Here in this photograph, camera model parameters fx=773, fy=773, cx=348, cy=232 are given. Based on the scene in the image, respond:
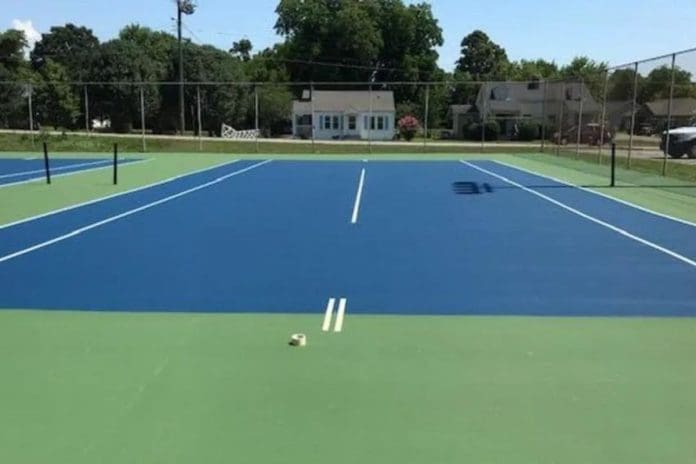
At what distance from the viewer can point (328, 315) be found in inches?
285

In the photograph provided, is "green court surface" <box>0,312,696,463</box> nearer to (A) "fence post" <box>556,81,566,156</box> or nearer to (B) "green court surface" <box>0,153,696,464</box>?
(B) "green court surface" <box>0,153,696,464</box>

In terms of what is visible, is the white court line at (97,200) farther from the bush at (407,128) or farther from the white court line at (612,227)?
the bush at (407,128)

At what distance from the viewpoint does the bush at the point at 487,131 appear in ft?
199

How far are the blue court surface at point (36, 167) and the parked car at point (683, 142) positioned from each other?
69.5 feet

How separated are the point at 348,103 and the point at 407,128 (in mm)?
7337

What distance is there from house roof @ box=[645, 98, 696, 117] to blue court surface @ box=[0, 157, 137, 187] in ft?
65.4

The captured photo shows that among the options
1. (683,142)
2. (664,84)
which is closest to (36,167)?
(664,84)

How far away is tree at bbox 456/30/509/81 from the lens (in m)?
→ 114

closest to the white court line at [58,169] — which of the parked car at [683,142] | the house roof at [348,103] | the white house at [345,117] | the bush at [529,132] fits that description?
the parked car at [683,142]

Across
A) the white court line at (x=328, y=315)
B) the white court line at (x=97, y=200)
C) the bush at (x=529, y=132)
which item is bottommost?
the white court line at (x=328, y=315)

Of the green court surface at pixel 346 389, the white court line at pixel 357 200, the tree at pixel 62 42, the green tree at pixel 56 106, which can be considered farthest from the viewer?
the tree at pixel 62 42

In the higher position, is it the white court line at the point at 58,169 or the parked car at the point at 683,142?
the parked car at the point at 683,142

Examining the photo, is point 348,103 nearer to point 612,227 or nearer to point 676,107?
point 676,107

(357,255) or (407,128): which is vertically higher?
(407,128)
